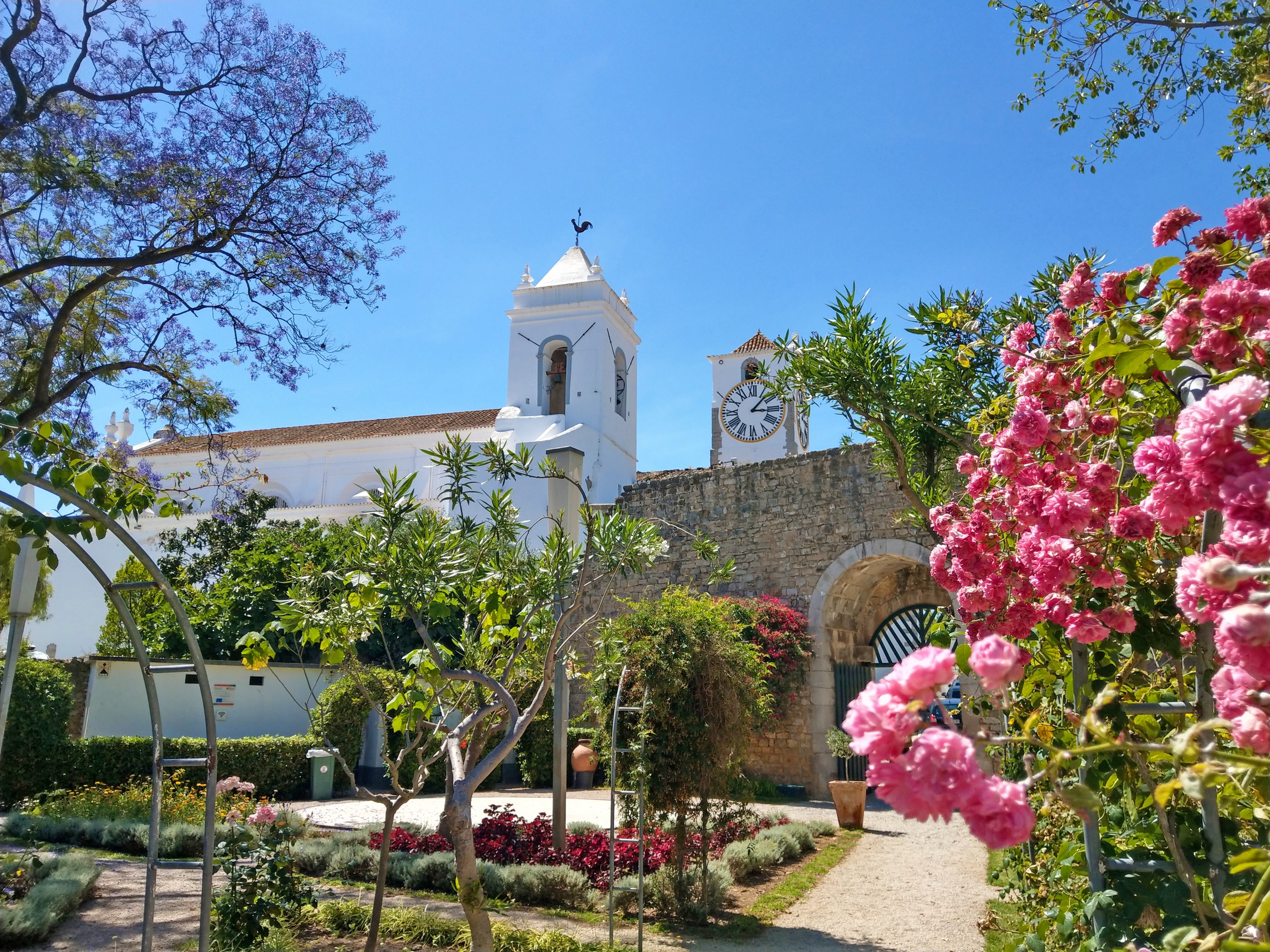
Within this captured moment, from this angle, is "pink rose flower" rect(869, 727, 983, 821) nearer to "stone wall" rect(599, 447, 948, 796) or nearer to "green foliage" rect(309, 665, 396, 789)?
"stone wall" rect(599, 447, 948, 796)

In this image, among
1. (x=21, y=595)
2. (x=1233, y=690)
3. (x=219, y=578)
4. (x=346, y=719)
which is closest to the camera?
(x=1233, y=690)

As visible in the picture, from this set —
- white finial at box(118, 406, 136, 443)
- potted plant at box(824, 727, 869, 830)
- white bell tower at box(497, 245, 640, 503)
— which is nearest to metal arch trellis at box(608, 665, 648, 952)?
potted plant at box(824, 727, 869, 830)

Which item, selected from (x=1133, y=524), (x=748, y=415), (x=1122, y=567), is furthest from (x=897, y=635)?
(x=748, y=415)

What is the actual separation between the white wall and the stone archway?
24.3 feet

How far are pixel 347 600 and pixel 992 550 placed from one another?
3.11 m

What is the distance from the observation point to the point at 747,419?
3203cm

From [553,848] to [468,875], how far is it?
3.39 metres

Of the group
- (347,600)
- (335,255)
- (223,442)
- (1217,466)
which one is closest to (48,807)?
(223,442)

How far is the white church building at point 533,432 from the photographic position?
2361cm

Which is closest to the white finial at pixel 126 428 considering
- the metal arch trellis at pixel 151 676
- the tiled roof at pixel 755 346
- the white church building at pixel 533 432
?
the white church building at pixel 533 432

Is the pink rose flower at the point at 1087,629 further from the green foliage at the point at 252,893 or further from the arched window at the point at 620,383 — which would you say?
the arched window at the point at 620,383

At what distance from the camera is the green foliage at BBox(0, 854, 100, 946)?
16.3 feet

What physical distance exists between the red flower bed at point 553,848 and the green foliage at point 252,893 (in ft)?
4.86

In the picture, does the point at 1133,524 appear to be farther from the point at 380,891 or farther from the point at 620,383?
the point at 620,383
